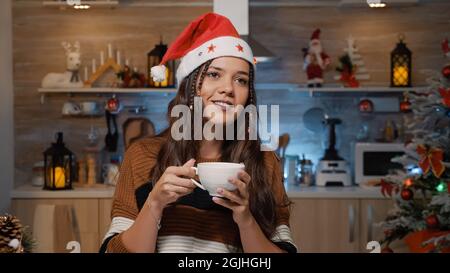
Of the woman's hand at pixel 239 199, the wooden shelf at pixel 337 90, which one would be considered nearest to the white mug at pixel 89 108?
the wooden shelf at pixel 337 90

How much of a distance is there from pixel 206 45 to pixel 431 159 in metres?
1.71

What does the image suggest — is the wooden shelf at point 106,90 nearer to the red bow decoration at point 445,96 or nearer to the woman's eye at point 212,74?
the red bow decoration at point 445,96

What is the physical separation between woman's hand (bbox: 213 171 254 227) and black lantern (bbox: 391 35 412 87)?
2.63 metres

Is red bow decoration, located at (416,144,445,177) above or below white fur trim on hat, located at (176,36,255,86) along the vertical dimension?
below

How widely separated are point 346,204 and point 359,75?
2.51 feet

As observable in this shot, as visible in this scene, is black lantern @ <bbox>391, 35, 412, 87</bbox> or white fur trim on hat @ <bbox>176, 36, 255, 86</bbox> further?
black lantern @ <bbox>391, 35, 412, 87</bbox>

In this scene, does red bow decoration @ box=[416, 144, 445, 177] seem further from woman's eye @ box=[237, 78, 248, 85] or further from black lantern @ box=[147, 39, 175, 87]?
→ woman's eye @ box=[237, 78, 248, 85]

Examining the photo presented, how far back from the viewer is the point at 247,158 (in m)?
1.32

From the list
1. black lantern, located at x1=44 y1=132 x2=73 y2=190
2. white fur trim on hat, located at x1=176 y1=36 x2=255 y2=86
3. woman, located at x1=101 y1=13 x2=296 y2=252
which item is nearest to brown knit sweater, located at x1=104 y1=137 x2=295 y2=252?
woman, located at x1=101 y1=13 x2=296 y2=252

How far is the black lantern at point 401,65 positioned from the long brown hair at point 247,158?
8.01ft

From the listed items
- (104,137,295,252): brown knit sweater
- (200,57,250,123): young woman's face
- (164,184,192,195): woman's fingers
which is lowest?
(104,137,295,252): brown knit sweater

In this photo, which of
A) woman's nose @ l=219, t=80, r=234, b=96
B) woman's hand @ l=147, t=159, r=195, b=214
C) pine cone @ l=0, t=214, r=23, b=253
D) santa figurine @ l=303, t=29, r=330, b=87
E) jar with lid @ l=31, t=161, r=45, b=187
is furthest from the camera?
santa figurine @ l=303, t=29, r=330, b=87

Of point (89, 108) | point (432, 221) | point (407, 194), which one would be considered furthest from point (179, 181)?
point (89, 108)

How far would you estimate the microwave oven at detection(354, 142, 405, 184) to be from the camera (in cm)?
352
